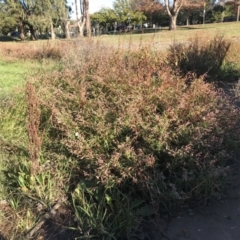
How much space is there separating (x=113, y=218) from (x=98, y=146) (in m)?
0.80

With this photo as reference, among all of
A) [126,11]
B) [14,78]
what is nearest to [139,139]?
[14,78]

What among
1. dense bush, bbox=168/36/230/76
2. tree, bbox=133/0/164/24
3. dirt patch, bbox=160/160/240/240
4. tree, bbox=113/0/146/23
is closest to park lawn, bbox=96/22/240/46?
dense bush, bbox=168/36/230/76

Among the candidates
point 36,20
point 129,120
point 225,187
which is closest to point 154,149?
point 129,120

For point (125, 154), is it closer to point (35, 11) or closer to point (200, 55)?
point (200, 55)

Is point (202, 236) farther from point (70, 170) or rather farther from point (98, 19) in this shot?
point (98, 19)

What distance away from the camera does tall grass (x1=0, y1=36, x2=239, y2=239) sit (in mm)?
2607

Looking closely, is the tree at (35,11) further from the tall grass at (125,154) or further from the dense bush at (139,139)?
the tall grass at (125,154)

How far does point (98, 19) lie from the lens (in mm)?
48969

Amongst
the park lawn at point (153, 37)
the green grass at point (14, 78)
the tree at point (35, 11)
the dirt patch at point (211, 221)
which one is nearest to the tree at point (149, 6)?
the tree at point (35, 11)

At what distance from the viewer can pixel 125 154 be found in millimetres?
2705

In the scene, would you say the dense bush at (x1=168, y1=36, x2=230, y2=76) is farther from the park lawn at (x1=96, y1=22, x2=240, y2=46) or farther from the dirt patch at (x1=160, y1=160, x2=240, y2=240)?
the dirt patch at (x1=160, y1=160, x2=240, y2=240)

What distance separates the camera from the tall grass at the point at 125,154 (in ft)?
8.55

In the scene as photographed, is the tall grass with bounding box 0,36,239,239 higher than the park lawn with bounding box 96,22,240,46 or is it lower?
lower

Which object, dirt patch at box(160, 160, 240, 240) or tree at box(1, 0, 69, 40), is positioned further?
tree at box(1, 0, 69, 40)
